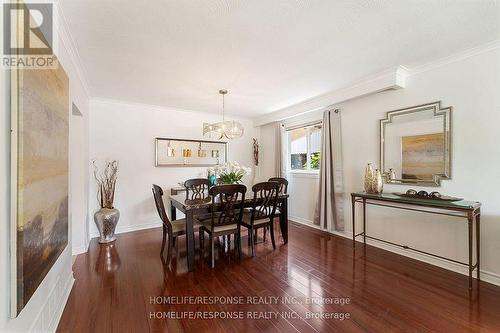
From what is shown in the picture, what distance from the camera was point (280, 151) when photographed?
470 centimetres

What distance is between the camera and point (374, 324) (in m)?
1.62

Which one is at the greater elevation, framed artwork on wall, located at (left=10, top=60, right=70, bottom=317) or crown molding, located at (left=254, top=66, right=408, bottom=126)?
crown molding, located at (left=254, top=66, right=408, bottom=126)

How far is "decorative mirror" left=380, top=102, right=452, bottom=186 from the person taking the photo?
2.46m

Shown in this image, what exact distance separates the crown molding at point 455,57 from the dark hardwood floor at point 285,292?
2399 mm

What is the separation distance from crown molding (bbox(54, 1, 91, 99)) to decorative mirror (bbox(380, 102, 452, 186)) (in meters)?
3.69

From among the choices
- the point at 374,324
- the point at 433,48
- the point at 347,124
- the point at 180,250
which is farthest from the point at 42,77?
the point at 347,124

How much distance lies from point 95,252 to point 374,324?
3.40m

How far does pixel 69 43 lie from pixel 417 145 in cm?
400

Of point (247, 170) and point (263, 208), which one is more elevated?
point (247, 170)

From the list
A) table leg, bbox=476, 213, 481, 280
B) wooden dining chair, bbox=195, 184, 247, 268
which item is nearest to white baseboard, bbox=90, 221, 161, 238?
wooden dining chair, bbox=195, 184, 247, 268

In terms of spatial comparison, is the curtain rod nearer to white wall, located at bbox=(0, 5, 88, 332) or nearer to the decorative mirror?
the decorative mirror

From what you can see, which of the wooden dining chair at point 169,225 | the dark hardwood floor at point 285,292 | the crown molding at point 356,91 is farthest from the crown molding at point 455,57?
the wooden dining chair at point 169,225

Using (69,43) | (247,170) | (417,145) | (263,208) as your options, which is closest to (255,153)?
(247,170)

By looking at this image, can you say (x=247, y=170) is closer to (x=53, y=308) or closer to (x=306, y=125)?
(x=306, y=125)
